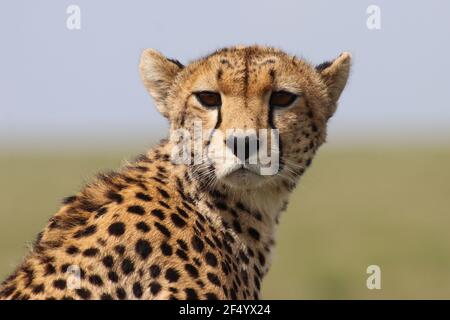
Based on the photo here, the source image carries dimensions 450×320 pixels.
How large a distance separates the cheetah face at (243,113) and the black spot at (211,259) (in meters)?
0.27

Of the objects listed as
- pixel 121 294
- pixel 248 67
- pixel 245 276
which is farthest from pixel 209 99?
pixel 121 294

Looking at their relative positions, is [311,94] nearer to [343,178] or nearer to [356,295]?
[356,295]

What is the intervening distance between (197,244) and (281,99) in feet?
2.18

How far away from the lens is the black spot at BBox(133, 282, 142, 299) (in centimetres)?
490

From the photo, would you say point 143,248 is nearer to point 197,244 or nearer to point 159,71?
point 197,244

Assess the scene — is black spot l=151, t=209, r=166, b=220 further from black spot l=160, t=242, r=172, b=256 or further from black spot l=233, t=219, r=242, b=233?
black spot l=233, t=219, r=242, b=233

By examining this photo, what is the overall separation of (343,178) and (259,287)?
25.6 m

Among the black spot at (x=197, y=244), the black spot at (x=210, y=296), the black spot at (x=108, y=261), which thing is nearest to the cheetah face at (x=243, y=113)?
the black spot at (x=197, y=244)

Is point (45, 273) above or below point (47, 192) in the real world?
above

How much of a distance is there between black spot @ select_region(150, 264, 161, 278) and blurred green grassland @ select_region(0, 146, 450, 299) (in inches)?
23.8

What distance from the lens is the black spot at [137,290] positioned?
490 cm

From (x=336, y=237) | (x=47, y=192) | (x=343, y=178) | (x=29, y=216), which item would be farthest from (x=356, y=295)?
(x=343, y=178)
